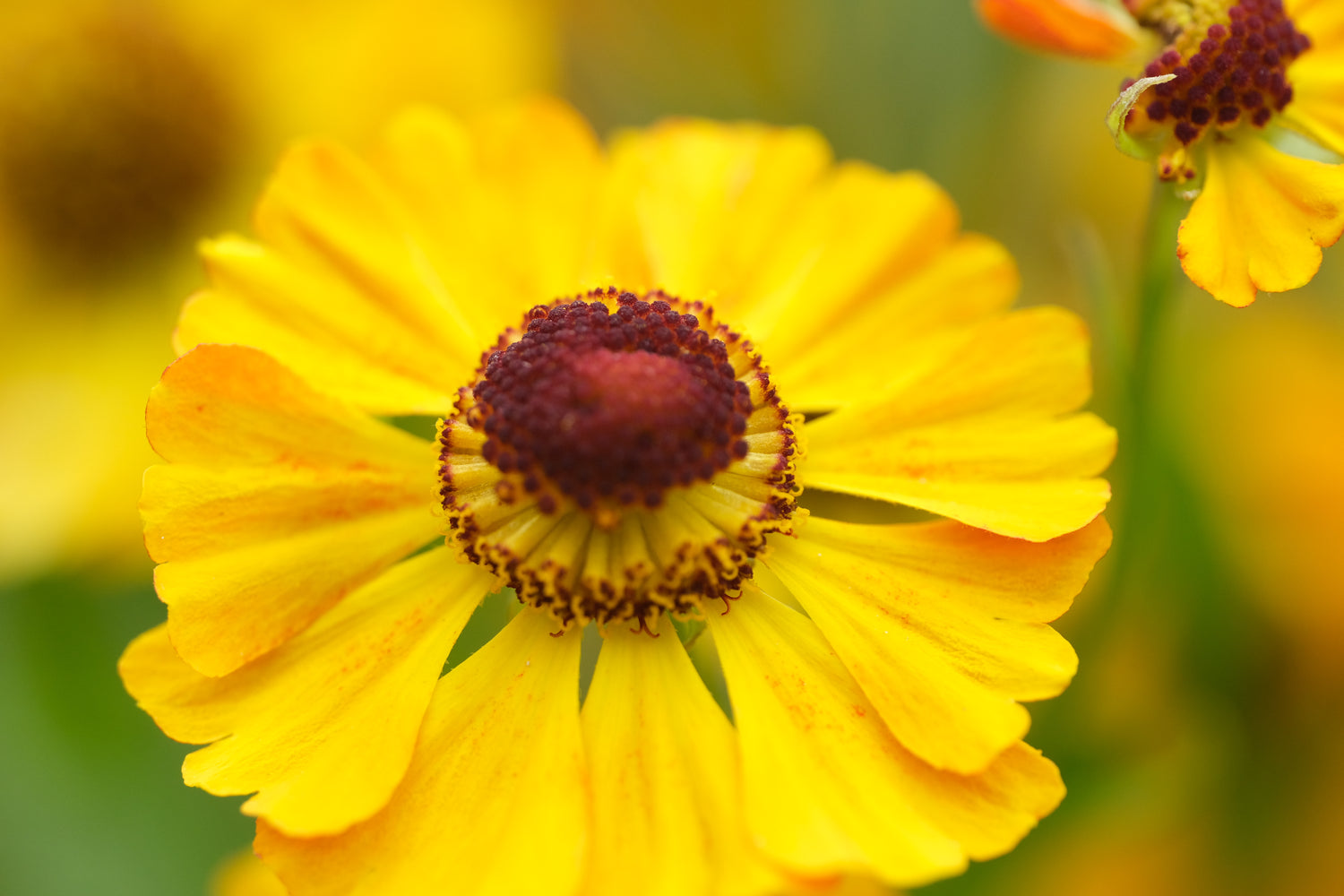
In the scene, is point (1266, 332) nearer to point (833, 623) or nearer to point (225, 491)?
point (833, 623)

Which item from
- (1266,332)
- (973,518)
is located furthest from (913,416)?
(1266,332)

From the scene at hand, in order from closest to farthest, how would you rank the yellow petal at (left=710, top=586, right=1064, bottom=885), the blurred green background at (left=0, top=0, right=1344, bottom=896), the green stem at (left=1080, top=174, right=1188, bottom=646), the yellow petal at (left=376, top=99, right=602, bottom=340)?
the yellow petal at (left=710, top=586, right=1064, bottom=885)
the green stem at (left=1080, top=174, right=1188, bottom=646)
the yellow petal at (left=376, top=99, right=602, bottom=340)
the blurred green background at (left=0, top=0, right=1344, bottom=896)

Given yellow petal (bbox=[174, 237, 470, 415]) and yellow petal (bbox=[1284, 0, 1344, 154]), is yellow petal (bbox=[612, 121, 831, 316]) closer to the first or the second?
yellow petal (bbox=[174, 237, 470, 415])

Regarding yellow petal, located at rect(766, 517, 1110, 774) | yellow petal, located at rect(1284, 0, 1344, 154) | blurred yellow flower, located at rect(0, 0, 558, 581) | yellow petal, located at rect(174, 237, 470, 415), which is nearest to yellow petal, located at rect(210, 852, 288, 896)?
yellow petal, located at rect(174, 237, 470, 415)

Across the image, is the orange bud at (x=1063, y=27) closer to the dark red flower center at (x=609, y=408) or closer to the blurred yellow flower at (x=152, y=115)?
the dark red flower center at (x=609, y=408)

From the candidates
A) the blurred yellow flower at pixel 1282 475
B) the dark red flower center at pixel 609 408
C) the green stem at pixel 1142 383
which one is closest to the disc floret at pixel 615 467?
the dark red flower center at pixel 609 408
